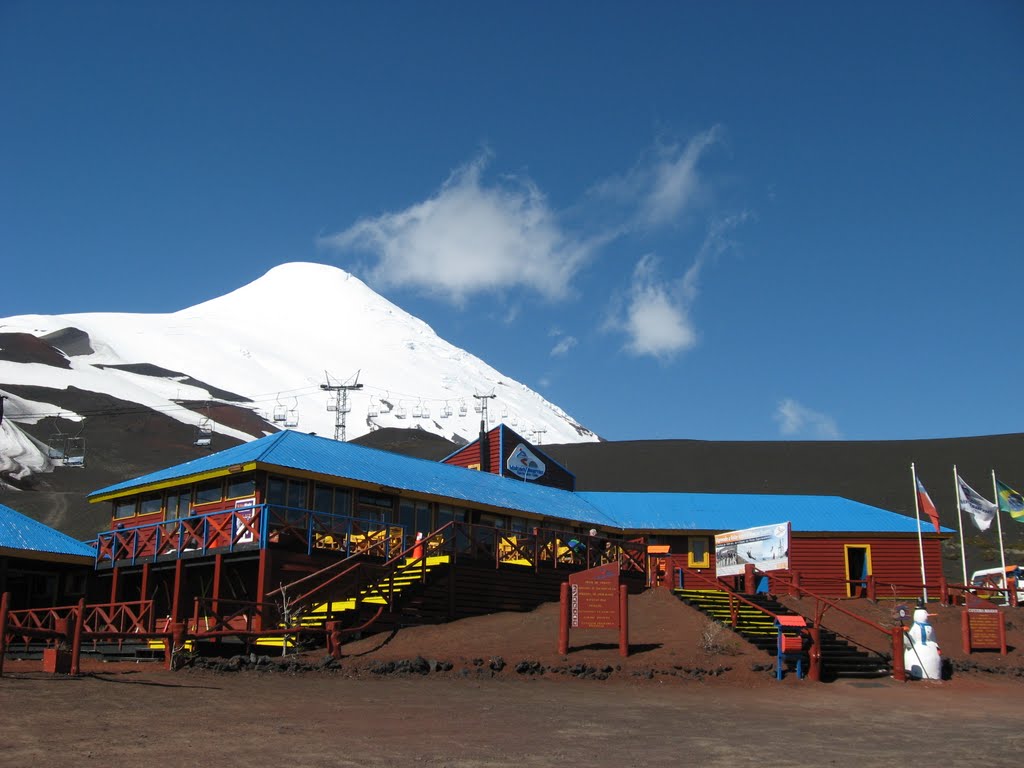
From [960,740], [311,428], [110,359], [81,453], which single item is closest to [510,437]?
[960,740]

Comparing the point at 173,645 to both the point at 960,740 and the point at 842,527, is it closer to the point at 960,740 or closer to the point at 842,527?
the point at 960,740

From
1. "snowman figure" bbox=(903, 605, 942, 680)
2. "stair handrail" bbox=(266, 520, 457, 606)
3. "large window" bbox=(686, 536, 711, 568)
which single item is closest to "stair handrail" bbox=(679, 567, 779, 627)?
"snowman figure" bbox=(903, 605, 942, 680)

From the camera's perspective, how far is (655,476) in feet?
257

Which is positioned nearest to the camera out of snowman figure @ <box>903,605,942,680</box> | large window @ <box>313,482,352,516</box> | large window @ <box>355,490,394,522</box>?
snowman figure @ <box>903,605,942,680</box>

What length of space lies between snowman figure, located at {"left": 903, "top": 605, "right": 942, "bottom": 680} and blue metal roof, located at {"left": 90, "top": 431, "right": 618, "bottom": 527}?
528 inches

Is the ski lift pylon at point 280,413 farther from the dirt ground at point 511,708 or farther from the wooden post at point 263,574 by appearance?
the dirt ground at point 511,708

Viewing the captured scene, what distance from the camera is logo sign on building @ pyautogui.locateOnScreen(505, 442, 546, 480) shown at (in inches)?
1527

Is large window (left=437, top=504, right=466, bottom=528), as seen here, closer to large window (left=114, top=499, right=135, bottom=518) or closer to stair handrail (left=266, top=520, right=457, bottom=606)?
stair handrail (left=266, top=520, right=457, bottom=606)

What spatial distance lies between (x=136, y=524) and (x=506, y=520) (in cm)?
1122

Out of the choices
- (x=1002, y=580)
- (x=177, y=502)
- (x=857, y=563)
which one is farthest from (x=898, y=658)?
(x=177, y=502)

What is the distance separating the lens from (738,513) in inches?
1507

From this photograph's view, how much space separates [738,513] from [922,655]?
17.2 metres

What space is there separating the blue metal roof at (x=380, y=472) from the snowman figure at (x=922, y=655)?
44.0 feet

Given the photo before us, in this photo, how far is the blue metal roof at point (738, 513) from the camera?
3653cm
